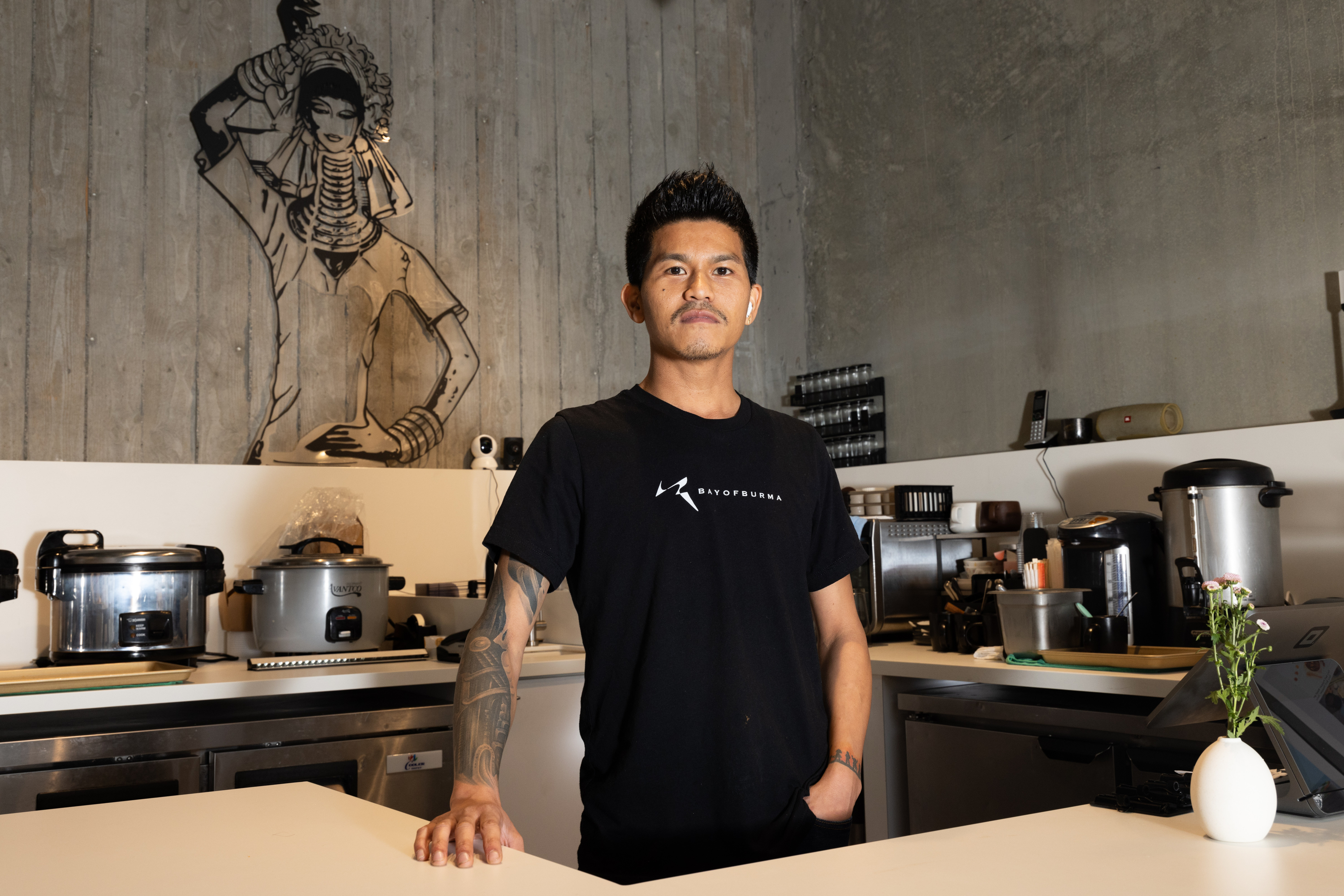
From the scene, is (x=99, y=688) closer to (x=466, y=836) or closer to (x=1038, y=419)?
(x=466, y=836)

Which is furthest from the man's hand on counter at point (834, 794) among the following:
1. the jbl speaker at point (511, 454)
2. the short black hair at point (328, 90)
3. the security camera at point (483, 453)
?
the short black hair at point (328, 90)

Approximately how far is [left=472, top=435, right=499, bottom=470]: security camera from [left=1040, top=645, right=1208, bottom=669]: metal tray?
81.3 inches

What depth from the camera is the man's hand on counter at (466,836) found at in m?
1.03

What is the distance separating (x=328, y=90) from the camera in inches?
153

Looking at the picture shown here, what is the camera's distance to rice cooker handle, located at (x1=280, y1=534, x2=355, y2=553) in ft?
10.3

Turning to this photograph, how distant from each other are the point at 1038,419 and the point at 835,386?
981 millimetres

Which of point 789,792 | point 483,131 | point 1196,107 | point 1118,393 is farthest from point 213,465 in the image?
point 1196,107

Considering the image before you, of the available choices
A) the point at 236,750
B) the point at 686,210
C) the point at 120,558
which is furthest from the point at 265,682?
the point at 686,210

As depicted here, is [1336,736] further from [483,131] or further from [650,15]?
[650,15]

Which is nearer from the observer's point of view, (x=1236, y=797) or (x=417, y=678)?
(x=1236, y=797)

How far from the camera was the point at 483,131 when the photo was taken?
13.9 ft

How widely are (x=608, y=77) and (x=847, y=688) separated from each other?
3.59m

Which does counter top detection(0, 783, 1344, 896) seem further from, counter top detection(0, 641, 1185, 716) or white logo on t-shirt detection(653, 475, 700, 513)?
counter top detection(0, 641, 1185, 716)

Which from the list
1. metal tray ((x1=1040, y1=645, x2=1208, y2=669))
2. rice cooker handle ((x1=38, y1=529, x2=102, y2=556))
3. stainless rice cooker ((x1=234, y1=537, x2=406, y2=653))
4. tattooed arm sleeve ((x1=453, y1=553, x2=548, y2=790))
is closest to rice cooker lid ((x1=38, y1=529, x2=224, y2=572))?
rice cooker handle ((x1=38, y1=529, x2=102, y2=556))
